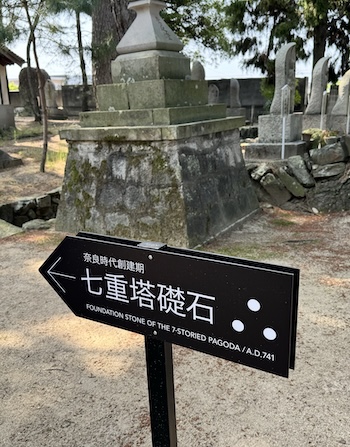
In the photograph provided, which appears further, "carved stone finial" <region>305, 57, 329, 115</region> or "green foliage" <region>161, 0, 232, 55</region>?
"green foliage" <region>161, 0, 232, 55</region>

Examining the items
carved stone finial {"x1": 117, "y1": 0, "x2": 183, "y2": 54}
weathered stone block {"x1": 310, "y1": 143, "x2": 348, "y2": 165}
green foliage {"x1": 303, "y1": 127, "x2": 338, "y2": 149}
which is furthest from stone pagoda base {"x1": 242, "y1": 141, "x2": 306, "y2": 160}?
A: carved stone finial {"x1": 117, "y1": 0, "x2": 183, "y2": 54}

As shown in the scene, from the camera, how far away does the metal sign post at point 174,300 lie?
111 centimetres

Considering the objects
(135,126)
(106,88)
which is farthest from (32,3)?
(135,126)

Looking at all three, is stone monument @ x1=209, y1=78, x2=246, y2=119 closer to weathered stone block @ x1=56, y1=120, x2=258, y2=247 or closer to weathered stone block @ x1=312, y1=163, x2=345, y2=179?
weathered stone block @ x1=312, y1=163, x2=345, y2=179

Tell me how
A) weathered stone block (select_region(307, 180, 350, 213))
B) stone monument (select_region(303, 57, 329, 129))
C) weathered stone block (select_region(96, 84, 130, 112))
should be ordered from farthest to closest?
stone monument (select_region(303, 57, 329, 129))
weathered stone block (select_region(307, 180, 350, 213))
weathered stone block (select_region(96, 84, 130, 112))

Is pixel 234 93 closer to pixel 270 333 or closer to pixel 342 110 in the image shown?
pixel 342 110

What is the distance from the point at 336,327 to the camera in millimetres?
2619

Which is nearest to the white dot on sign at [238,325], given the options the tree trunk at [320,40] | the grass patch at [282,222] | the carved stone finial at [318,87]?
the grass patch at [282,222]

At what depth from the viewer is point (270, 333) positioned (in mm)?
1126

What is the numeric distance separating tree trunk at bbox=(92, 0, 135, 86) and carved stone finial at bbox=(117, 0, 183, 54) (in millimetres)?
3454

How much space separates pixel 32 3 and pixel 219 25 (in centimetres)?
942

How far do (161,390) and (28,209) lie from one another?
5.38 m

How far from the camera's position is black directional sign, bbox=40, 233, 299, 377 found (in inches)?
43.8

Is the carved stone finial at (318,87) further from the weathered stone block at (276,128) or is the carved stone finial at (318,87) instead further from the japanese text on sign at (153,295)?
the japanese text on sign at (153,295)
